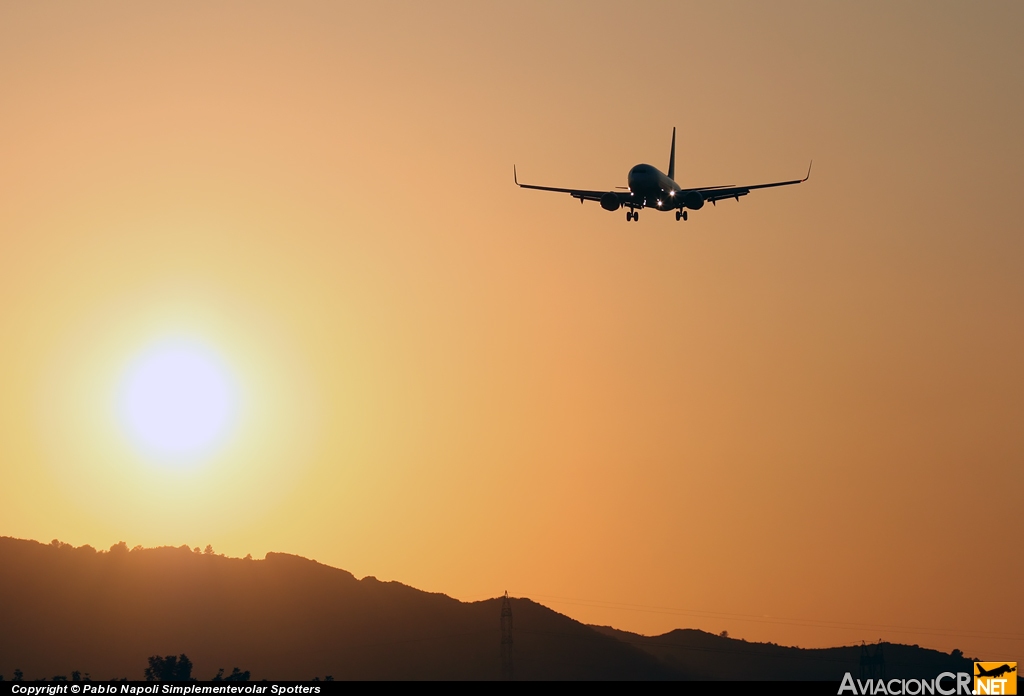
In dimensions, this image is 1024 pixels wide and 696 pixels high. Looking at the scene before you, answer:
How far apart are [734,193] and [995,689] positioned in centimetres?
8584

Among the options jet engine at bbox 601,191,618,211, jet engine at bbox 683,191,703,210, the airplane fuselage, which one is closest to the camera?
the airplane fuselage

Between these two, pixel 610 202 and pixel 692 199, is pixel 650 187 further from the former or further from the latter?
pixel 692 199

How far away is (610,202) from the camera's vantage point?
140750 mm

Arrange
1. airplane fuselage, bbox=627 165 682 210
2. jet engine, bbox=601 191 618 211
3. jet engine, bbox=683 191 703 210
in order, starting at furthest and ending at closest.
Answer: jet engine, bbox=683 191 703 210 < jet engine, bbox=601 191 618 211 < airplane fuselage, bbox=627 165 682 210

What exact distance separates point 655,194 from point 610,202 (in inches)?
190

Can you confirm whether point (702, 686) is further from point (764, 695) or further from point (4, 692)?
point (4, 692)

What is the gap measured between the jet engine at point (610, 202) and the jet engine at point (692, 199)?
7.63 metres

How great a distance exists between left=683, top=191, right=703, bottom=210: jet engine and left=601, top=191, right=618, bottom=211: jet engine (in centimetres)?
763

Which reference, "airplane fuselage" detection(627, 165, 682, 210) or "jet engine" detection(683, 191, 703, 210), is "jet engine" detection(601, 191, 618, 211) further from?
"jet engine" detection(683, 191, 703, 210)

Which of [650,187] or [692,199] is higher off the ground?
[692,199]

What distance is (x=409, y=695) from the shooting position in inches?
6713

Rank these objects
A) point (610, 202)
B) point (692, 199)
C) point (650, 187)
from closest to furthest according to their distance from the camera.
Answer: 1. point (650, 187)
2. point (610, 202)
3. point (692, 199)

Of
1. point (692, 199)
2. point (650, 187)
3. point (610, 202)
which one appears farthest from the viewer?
point (692, 199)

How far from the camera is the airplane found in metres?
138
